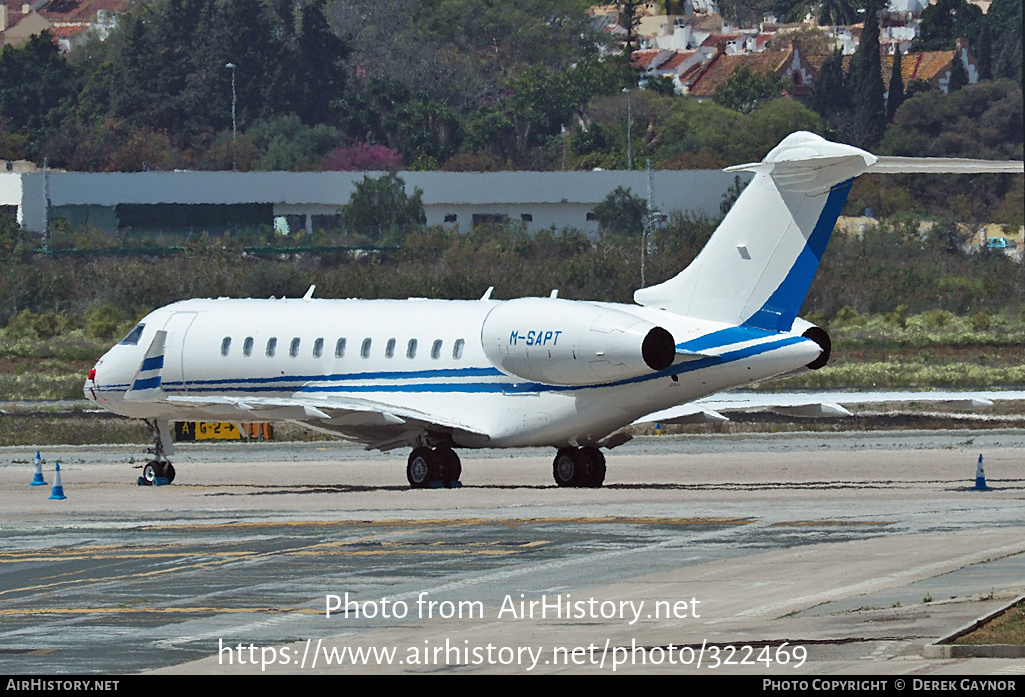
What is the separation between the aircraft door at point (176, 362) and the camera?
37.0 meters

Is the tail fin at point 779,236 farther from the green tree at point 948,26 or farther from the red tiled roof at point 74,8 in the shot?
the red tiled roof at point 74,8

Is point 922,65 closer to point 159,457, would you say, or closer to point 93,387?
point 93,387

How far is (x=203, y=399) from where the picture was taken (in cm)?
3422

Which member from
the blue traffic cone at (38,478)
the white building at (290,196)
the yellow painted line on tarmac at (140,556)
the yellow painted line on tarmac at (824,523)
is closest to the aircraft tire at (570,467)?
the yellow painted line on tarmac at (824,523)

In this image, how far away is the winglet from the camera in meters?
36.8

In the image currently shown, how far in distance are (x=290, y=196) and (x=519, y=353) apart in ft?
198

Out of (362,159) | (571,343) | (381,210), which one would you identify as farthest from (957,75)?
(571,343)

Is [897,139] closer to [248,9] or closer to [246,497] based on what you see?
[248,9]

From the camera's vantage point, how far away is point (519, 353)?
3216 centimetres

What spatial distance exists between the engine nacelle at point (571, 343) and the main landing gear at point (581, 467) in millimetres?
2211

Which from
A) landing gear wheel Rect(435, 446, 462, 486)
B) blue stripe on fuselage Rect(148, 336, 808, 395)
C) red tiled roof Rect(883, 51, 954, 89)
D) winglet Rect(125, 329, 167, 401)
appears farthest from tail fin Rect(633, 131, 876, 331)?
red tiled roof Rect(883, 51, 954, 89)

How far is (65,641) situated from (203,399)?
17.8 m

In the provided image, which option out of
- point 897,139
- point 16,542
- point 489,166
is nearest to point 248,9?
point 489,166
